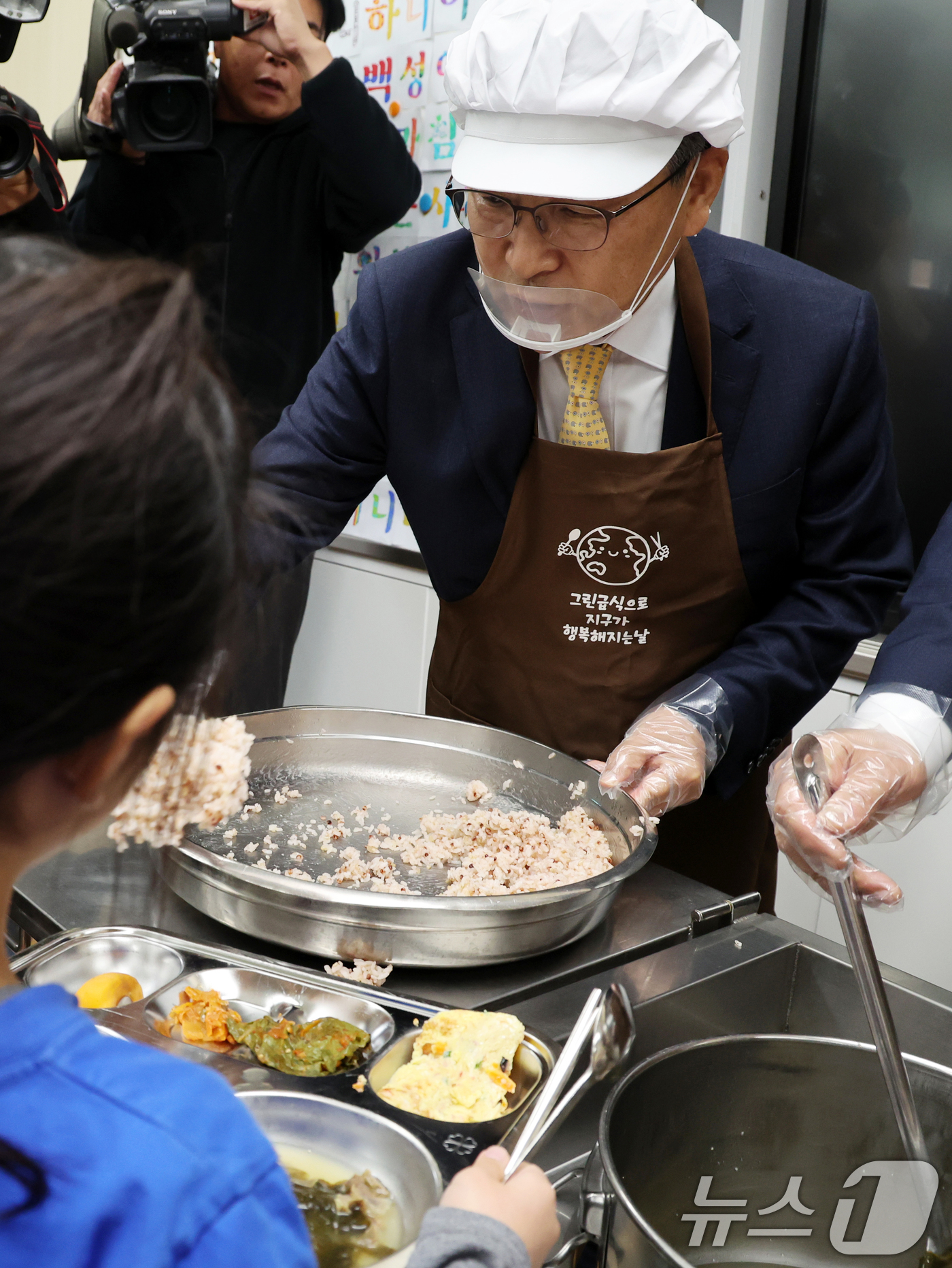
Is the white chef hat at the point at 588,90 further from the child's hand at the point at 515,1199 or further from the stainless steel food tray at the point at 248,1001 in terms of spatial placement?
the child's hand at the point at 515,1199

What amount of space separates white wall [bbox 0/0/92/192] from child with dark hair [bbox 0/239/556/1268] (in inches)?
135

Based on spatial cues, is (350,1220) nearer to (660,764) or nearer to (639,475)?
(660,764)

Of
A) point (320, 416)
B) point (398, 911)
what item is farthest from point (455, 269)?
point (398, 911)

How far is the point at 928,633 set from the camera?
128 cm

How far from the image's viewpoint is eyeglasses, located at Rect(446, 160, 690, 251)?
1.30 meters

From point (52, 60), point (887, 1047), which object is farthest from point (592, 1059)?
point (52, 60)

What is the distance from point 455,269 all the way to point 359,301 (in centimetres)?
14

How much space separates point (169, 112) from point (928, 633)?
1.90 meters

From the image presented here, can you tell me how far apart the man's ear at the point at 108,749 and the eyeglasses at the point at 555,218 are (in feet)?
3.02

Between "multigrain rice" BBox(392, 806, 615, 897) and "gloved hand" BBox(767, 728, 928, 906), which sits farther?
"multigrain rice" BBox(392, 806, 615, 897)

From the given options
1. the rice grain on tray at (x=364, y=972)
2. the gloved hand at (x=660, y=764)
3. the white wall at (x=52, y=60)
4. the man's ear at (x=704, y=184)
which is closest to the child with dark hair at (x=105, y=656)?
the rice grain on tray at (x=364, y=972)

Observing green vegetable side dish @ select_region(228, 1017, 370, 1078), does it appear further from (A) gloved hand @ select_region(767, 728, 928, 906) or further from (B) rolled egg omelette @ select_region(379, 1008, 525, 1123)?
(A) gloved hand @ select_region(767, 728, 928, 906)

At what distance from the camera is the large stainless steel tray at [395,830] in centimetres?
96

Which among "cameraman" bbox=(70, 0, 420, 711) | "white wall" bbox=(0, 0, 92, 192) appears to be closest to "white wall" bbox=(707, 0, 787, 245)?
"cameraman" bbox=(70, 0, 420, 711)
